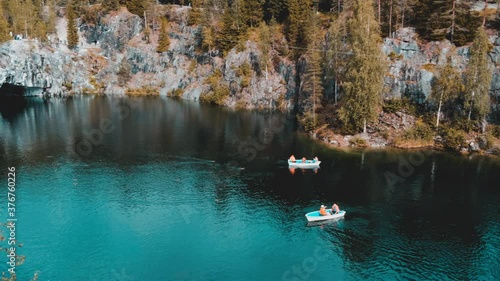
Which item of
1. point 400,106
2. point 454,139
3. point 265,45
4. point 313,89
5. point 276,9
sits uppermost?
point 276,9

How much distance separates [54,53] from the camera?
181 meters

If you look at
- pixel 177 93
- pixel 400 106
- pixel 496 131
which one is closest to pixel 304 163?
pixel 400 106

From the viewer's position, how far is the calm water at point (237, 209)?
49.7 meters

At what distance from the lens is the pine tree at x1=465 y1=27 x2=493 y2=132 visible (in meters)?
91.8

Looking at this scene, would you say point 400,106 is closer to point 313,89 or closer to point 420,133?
point 420,133

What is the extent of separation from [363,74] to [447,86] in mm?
20223

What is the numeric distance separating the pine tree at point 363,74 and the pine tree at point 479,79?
63.2 feet

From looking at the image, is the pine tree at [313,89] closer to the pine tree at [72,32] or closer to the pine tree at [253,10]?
the pine tree at [253,10]

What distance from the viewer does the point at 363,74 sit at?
96.1 meters

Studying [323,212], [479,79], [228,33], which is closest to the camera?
[323,212]

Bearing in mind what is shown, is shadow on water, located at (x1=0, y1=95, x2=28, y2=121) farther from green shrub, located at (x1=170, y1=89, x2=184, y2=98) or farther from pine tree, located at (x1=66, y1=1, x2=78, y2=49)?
green shrub, located at (x1=170, y1=89, x2=184, y2=98)

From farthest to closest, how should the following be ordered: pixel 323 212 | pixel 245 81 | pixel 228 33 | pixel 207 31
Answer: pixel 207 31
pixel 228 33
pixel 245 81
pixel 323 212

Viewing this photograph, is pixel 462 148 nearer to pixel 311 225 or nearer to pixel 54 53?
pixel 311 225

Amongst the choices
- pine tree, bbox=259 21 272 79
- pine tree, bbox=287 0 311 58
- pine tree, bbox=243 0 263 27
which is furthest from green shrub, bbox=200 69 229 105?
pine tree, bbox=287 0 311 58
